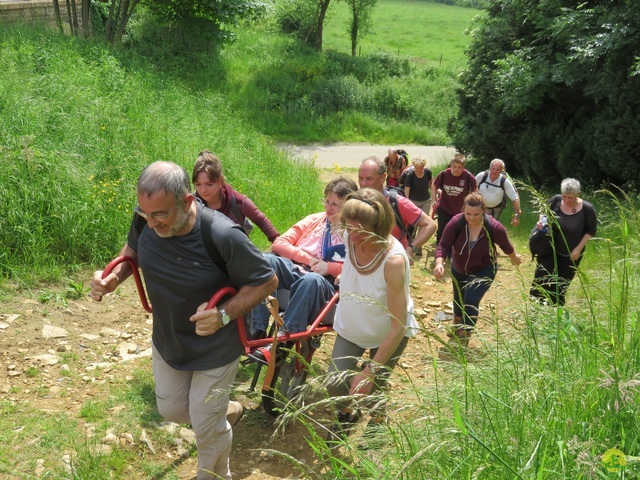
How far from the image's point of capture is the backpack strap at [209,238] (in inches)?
145

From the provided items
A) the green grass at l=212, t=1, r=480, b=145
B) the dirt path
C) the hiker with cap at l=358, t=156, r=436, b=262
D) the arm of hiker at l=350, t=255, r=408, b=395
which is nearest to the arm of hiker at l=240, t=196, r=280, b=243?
the hiker with cap at l=358, t=156, r=436, b=262

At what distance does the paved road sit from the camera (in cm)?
2000

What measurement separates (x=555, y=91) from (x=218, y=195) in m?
13.2

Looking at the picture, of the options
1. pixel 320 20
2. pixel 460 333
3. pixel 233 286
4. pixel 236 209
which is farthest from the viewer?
pixel 320 20

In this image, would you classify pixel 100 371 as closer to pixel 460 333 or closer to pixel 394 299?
pixel 394 299

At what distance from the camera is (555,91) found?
16875 mm

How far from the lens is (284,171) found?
12.9 m

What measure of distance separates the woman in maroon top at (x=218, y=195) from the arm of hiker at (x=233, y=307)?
189 centimetres

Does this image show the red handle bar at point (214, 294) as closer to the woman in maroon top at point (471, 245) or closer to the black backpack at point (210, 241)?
the black backpack at point (210, 241)

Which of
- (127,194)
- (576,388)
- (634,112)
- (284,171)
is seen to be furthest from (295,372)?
(634,112)

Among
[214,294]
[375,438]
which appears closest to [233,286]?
[214,294]

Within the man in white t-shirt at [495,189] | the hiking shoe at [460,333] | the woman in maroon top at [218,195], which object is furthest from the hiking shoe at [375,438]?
the man in white t-shirt at [495,189]

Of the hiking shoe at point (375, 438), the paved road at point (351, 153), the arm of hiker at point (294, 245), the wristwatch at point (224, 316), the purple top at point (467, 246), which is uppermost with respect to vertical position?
the wristwatch at point (224, 316)

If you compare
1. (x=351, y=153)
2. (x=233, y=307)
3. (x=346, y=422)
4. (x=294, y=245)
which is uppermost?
(x=233, y=307)
